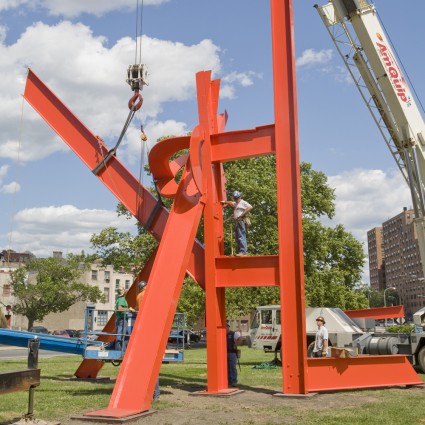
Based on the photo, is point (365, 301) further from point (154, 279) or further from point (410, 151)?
point (154, 279)

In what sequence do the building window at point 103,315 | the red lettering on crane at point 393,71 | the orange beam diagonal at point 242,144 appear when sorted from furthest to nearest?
the red lettering on crane at point 393,71, the building window at point 103,315, the orange beam diagonal at point 242,144

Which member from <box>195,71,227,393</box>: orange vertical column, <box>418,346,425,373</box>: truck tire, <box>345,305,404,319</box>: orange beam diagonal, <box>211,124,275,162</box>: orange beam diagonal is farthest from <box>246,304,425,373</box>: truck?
<box>211,124,275,162</box>: orange beam diagonal

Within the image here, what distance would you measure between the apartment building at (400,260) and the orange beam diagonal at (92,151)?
431ft

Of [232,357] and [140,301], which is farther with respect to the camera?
[232,357]

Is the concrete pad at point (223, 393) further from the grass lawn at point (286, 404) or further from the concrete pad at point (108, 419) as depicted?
the concrete pad at point (108, 419)

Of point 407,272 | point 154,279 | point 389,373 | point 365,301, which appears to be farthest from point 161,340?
point 407,272

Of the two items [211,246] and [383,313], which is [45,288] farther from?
[211,246]

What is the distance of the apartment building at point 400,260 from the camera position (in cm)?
14700

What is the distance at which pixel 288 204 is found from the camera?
11.9m

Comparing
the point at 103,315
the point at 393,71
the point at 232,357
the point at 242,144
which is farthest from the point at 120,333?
the point at 393,71

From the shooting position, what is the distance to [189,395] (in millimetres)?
11586

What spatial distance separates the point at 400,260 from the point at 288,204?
162m

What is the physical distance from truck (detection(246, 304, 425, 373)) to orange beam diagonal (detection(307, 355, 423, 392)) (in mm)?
1529

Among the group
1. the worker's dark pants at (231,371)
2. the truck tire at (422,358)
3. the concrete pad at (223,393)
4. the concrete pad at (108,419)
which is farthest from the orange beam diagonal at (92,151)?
the truck tire at (422,358)
